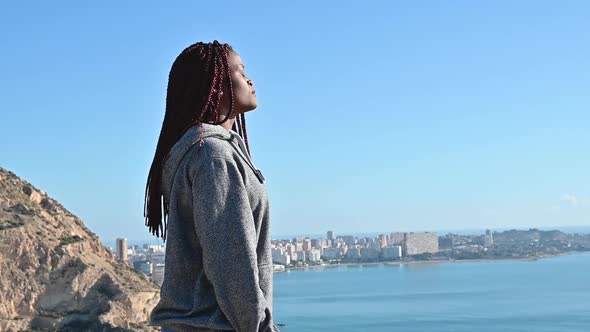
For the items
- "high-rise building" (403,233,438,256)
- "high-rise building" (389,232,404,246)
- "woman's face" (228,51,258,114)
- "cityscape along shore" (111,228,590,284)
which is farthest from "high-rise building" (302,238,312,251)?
"woman's face" (228,51,258,114)

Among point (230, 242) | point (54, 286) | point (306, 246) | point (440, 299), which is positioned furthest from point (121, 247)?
point (306, 246)

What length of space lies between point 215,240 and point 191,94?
229mm

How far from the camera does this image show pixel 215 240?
107cm

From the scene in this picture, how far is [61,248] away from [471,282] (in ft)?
130

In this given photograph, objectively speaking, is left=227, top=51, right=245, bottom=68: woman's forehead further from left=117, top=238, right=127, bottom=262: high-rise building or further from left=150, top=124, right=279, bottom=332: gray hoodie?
left=117, top=238, right=127, bottom=262: high-rise building

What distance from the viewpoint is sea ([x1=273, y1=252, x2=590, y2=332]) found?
1425 inches

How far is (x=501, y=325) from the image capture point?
34.9 metres

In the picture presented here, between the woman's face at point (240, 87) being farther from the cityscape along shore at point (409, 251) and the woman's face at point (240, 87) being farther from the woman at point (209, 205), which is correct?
the cityscape along shore at point (409, 251)

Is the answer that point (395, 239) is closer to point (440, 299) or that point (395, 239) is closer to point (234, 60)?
point (440, 299)

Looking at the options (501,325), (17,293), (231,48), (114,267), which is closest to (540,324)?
(501,325)

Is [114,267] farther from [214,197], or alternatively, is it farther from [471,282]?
[471,282]

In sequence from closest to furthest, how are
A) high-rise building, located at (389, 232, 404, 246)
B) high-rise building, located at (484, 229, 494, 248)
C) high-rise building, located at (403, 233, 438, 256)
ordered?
high-rise building, located at (403, 233, 438, 256)
high-rise building, located at (389, 232, 404, 246)
high-rise building, located at (484, 229, 494, 248)

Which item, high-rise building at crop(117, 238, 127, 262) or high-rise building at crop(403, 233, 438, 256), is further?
high-rise building at crop(403, 233, 438, 256)

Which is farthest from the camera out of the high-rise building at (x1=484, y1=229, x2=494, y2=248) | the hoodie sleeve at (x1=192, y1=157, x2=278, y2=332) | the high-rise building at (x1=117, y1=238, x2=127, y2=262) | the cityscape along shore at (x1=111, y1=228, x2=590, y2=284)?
the high-rise building at (x1=484, y1=229, x2=494, y2=248)
